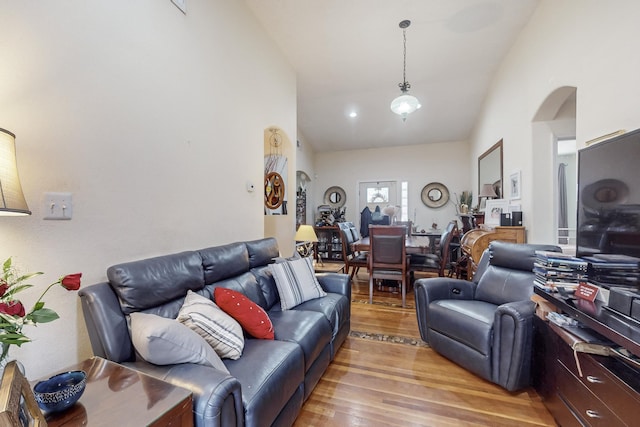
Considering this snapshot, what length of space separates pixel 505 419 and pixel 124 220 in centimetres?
256

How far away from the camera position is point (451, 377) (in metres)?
2.02

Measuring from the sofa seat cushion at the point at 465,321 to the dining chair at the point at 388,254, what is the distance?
3.66 ft

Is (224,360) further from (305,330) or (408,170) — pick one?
(408,170)

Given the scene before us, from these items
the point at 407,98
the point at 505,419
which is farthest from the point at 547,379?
the point at 407,98

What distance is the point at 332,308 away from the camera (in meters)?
2.18

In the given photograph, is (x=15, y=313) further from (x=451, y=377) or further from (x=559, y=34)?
(x=559, y=34)

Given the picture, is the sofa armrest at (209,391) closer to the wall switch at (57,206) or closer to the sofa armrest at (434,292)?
the wall switch at (57,206)

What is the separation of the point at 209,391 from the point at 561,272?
6.56 ft

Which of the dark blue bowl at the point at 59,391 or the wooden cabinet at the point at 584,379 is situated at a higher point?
the dark blue bowl at the point at 59,391

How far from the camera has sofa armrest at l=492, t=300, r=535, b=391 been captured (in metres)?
1.77

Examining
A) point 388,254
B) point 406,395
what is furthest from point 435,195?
point 406,395

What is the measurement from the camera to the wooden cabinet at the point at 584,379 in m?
1.10

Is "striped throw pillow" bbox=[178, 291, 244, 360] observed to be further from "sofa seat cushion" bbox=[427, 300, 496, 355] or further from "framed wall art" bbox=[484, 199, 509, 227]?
"framed wall art" bbox=[484, 199, 509, 227]

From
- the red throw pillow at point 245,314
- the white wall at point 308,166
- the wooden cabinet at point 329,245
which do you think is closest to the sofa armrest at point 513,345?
the red throw pillow at point 245,314
